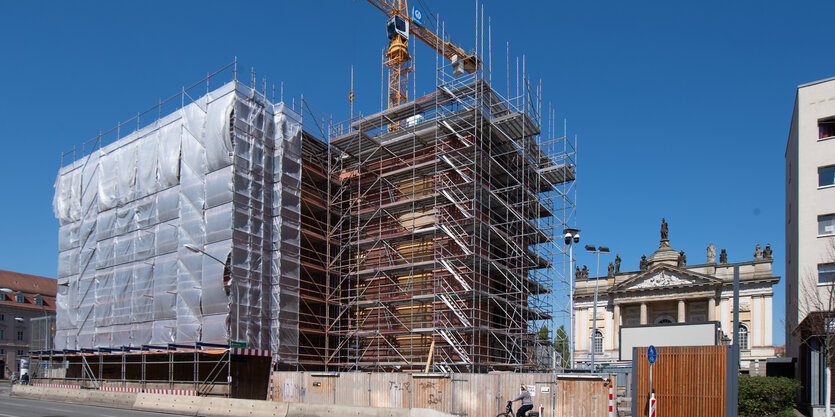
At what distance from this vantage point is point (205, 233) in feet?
98.4

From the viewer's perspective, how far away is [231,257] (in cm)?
2892

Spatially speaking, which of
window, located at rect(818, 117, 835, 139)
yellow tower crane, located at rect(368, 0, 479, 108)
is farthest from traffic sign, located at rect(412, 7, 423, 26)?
window, located at rect(818, 117, 835, 139)

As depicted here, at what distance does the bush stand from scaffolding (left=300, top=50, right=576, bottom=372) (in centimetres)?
946

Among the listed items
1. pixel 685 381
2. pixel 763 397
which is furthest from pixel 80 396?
pixel 763 397

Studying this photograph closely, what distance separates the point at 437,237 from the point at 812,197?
63.3ft

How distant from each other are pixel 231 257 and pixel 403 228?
8562 mm

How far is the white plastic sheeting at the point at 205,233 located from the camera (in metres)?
29.3

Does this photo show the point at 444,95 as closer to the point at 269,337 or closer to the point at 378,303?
the point at 378,303

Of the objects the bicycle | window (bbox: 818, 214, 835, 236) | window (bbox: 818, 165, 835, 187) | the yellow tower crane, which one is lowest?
the bicycle

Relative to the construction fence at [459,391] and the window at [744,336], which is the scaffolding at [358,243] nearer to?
the construction fence at [459,391]

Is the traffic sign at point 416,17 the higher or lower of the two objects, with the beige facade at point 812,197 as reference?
higher

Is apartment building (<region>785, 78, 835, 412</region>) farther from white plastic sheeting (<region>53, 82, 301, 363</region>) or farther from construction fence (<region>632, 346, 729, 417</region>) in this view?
white plastic sheeting (<region>53, 82, 301, 363</region>)

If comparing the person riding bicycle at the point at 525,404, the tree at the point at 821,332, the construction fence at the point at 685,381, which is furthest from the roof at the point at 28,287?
the tree at the point at 821,332

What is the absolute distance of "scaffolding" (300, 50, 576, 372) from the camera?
1180 inches
